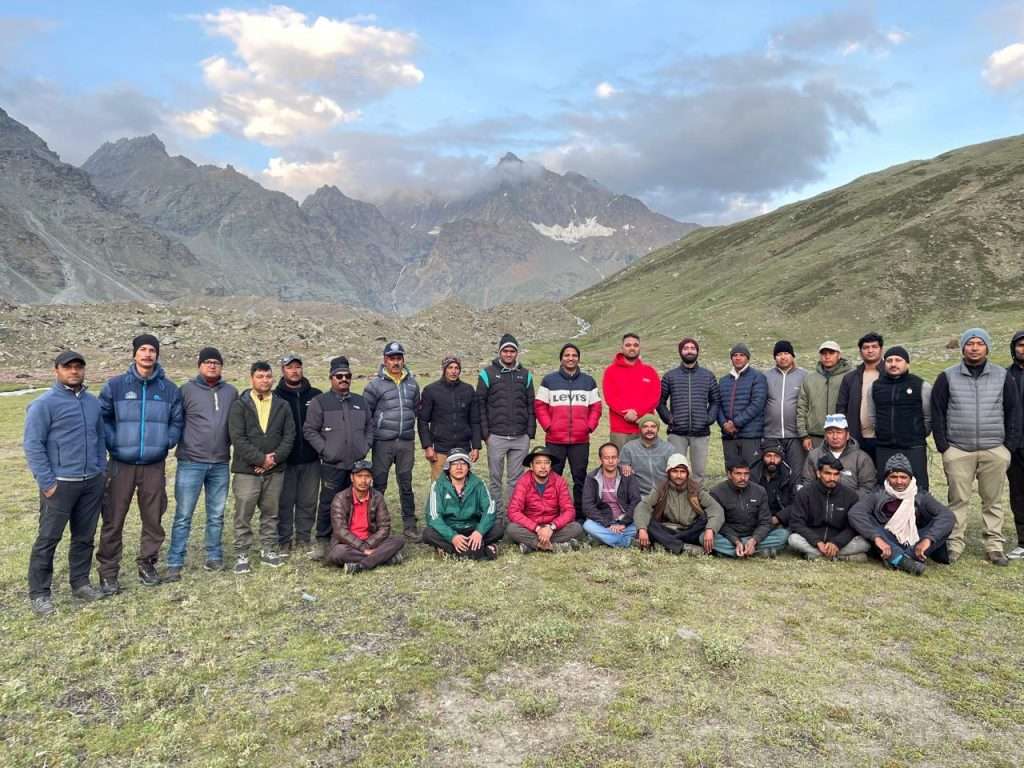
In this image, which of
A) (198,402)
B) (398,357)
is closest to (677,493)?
(398,357)

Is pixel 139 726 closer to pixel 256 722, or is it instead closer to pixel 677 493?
pixel 256 722

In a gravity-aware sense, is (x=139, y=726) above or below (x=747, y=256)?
below

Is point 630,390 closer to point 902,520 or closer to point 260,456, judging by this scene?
point 902,520

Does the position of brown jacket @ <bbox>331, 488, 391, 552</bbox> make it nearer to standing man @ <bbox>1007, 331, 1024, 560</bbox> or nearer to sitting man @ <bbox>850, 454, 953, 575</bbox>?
sitting man @ <bbox>850, 454, 953, 575</bbox>

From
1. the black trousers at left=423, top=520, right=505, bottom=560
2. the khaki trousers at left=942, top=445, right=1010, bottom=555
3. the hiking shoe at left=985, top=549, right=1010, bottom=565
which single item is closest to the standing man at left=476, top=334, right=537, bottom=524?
the black trousers at left=423, top=520, right=505, bottom=560

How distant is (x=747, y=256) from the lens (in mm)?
123250

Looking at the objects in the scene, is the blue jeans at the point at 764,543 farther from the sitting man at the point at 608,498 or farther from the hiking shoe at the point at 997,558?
the hiking shoe at the point at 997,558

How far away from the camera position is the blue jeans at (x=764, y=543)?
1116 cm

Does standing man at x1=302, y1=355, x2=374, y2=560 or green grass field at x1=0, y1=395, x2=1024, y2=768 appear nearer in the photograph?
green grass field at x1=0, y1=395, x2=1024, y2=768

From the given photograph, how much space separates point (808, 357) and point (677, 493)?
1890 inches

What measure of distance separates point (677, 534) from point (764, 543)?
1.52 m

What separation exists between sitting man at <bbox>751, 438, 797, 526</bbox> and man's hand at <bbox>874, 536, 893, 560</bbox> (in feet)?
5.24

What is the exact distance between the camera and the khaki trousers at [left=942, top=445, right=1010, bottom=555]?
10.8 m

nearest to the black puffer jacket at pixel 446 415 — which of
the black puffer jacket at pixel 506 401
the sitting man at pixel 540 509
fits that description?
the black puffer jacket at pixel 506 401
